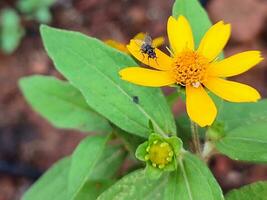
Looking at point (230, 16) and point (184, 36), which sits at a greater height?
point (184, 36)

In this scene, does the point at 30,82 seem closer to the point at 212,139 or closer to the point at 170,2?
the point at 212,139

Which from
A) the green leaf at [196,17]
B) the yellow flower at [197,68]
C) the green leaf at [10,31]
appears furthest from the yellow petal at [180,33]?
the green leaf at [10,31]

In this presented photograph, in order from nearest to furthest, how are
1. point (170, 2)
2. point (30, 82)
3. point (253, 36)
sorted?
1. point (30, 82)
2. point (253, 36)
3. point (170, 2)

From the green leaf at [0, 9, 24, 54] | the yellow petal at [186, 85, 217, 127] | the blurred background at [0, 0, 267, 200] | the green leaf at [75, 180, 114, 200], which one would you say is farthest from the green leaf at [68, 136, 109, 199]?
the green leaf at [0, 9, 24, 54]

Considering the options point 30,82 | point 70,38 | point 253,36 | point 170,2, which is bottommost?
point 253,36

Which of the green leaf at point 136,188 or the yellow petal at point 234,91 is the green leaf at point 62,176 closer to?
the green leaf at point 136,188

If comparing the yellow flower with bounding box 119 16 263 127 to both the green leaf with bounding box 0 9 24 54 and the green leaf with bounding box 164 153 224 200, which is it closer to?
the green leaf with bounding box 164 153 224 200

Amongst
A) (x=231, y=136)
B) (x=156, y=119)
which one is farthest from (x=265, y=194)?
(x=156, y=119)

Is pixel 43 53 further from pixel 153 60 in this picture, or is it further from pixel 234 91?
pixel 234 91
